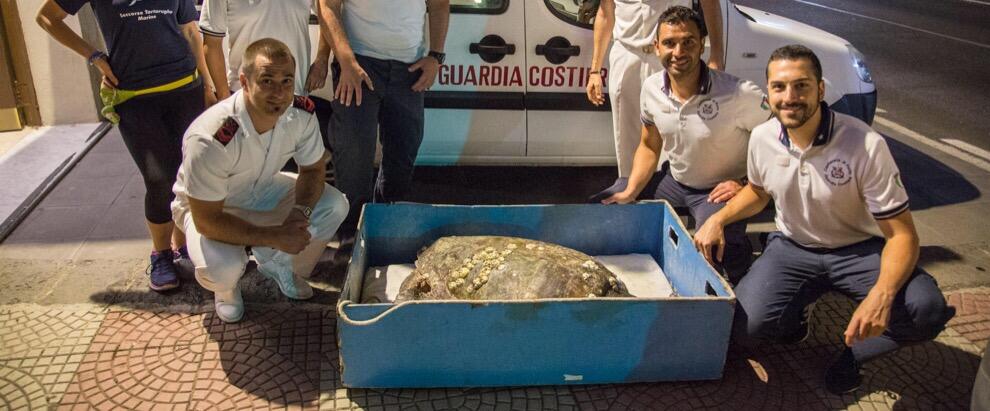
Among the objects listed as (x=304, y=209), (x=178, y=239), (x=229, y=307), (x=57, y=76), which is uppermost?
(x=57, y=76)

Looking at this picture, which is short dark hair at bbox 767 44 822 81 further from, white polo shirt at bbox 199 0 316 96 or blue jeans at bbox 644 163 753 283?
white polo shirt at bbox 199 0 316 96

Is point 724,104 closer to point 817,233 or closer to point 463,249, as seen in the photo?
point 817,233

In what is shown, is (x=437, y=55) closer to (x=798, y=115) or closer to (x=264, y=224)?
(x=264, y=224)

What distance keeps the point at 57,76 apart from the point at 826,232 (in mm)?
5352

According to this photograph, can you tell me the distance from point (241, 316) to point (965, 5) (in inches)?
580

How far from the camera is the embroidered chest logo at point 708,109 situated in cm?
349

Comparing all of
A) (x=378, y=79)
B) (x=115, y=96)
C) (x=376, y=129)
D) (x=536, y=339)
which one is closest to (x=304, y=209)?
(x=376, y=129)

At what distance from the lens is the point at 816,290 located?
3193mm

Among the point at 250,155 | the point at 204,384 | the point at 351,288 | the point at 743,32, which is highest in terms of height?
the point at 743,32

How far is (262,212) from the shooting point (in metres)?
3.57

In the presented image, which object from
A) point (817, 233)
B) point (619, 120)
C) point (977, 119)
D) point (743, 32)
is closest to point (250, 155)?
point (619, 120)

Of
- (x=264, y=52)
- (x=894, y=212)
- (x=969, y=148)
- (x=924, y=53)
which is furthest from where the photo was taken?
(x=924, y=53)

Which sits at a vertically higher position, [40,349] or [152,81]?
[152,81]

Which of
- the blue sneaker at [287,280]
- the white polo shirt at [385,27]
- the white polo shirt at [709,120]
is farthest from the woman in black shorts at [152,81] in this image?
the white polo shirt at [709,120]
